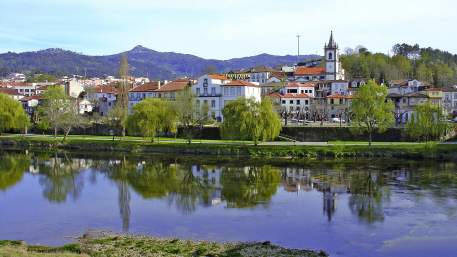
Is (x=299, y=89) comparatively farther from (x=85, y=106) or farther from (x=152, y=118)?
(x=85, y=106)

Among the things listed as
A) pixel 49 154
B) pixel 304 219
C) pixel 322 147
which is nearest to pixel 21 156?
pixel 49 154

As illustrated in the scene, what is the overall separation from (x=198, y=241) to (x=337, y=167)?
25.4 metres

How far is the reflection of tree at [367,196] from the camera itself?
2892 cm

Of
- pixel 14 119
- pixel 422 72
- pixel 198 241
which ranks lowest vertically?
pixel 198 241

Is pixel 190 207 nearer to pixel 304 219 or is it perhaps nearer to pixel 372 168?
pixel 304 219

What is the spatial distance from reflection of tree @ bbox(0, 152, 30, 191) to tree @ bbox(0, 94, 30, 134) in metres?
15.7

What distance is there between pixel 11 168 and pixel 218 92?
3478 centimetres

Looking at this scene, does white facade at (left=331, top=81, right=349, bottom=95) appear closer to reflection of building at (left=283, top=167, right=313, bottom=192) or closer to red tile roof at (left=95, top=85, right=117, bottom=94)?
red tile roof at (left=95, top=85, right=117, bottom=94)

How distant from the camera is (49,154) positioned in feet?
195

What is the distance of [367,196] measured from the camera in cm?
3403

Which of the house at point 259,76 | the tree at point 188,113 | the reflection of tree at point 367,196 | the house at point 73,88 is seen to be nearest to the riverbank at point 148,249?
the reflection of tree at point 367,196

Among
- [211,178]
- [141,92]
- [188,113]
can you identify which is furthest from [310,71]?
[211,178]

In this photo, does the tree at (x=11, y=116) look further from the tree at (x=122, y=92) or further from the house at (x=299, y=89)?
the house at (x=299, y=89)

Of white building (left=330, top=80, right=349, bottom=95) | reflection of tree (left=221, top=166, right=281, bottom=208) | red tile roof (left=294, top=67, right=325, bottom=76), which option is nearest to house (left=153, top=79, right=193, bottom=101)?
white building (left=330, top=80, right=349, bottom=95)
